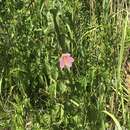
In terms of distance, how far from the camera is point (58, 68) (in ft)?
9.64

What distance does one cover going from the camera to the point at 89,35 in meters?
→ 3.29

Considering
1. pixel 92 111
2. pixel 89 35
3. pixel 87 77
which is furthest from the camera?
pixel 89 35

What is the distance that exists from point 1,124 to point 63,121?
1.29 feet

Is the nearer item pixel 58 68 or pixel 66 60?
pixel 66 60

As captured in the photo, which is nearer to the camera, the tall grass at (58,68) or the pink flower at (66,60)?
the pink flower at (66,60)

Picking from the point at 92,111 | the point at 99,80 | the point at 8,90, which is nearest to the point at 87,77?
the point at 99,80

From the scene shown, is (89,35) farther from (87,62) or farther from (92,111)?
(92,111)

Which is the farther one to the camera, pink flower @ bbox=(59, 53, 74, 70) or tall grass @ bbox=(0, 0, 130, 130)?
tall grass @ bbox=(0, 0, 130, 130)

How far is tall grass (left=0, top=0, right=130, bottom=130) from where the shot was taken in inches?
113

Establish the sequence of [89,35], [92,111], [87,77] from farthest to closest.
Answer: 1. [89,35]
2. [87,77]
3. [92,111]

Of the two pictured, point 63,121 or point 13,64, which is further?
point 13,64

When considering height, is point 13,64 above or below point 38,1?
below

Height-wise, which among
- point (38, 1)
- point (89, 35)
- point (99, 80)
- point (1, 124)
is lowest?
point (1, 124)

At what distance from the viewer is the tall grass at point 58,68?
288cm
